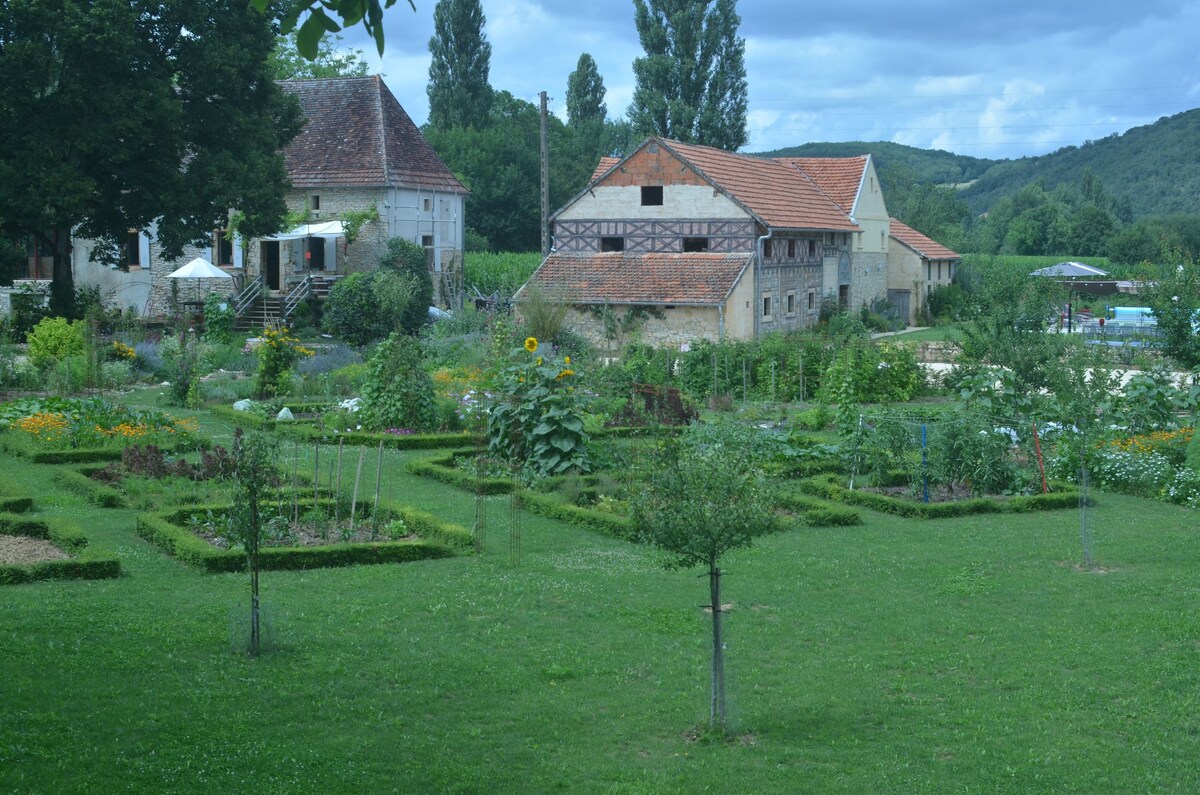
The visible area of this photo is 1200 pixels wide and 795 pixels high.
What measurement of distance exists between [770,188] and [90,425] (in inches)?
1069

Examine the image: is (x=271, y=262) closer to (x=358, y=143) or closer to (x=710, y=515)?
(x=358, y=143)

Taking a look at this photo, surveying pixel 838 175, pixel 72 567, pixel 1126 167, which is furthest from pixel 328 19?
pixel 1126 167

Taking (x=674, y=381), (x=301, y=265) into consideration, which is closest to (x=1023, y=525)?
(x=674, y=381)

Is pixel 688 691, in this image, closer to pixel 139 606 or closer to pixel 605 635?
pixel 605 635

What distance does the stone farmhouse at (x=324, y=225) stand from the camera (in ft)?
137

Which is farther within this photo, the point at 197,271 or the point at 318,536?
the point at 197,271

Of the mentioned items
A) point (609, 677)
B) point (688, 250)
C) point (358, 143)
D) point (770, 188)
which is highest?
point (358, 143)

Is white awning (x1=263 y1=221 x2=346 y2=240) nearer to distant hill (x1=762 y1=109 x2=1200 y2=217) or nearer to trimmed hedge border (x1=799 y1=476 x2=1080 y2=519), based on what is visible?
trimmed hedge border (x1=799 y1=476 x2=1080 y2=519)

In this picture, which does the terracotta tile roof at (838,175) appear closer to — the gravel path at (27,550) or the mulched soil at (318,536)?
the mulched soil at (318,536)

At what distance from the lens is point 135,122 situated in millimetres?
30969

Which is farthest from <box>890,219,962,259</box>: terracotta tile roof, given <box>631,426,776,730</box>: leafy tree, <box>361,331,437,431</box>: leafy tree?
<box>631,426,776,730</box>: leafy tree

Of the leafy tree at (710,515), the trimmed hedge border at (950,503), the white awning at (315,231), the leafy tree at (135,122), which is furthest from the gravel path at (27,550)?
the white awning at (315,231)

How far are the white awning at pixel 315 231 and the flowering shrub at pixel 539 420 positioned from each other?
2558 cm

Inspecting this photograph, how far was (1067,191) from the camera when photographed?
299 ft
